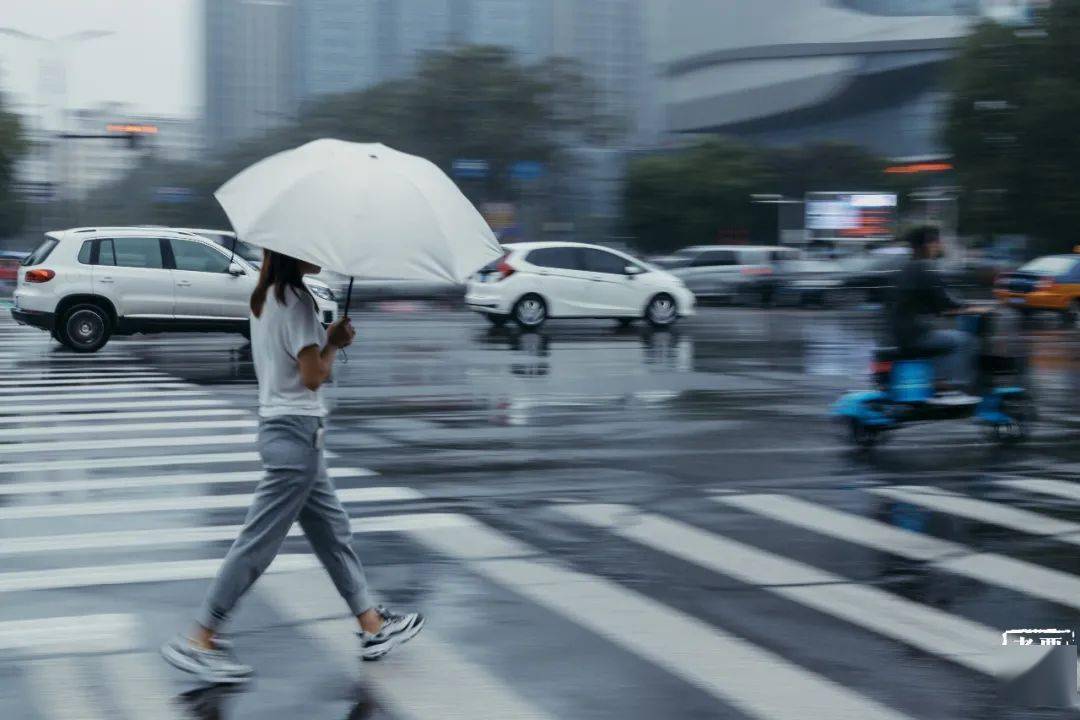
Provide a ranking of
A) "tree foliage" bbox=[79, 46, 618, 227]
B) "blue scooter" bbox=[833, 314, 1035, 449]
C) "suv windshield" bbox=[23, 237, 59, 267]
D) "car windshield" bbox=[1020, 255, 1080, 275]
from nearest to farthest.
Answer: "blue scooter" bbox=[833, 314, 1035, 449] < "suv windshield" bbox=[23, 237, 59, 267] < "car windshield" bbox=[1020, 255, 1080, 275] < "tree foliage" bbox=[79, 46, 618, 227]

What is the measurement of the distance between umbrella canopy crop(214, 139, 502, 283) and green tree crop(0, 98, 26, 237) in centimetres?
6659

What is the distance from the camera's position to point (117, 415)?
523 inches

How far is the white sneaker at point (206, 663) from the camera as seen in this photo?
5.25 metres

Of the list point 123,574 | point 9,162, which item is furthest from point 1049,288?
point 9,162

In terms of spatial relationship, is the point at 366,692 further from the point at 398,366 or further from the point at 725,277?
the point at 725,277

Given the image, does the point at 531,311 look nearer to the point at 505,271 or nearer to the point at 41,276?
the point at 505,271

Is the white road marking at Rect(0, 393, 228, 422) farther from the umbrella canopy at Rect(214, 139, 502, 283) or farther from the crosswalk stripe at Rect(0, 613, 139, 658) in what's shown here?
the umbrella canopy at Rect(214, 139, 502, 283)

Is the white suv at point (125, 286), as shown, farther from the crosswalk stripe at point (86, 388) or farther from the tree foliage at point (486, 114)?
the tree foliage at point (486, 114)

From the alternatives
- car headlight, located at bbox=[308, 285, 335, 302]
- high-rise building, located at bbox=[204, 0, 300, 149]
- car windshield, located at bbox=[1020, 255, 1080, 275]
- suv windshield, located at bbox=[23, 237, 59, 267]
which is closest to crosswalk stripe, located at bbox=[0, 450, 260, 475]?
suv windshield, located at bbox=[23, 237, 59, 267]

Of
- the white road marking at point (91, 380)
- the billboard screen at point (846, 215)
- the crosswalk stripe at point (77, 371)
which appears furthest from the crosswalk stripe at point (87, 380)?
the billboard screen at point (846, 215)

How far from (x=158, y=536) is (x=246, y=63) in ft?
421

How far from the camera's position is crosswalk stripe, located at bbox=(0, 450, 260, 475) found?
1020cm

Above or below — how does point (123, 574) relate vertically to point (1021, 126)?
below

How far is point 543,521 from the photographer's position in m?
8.35
